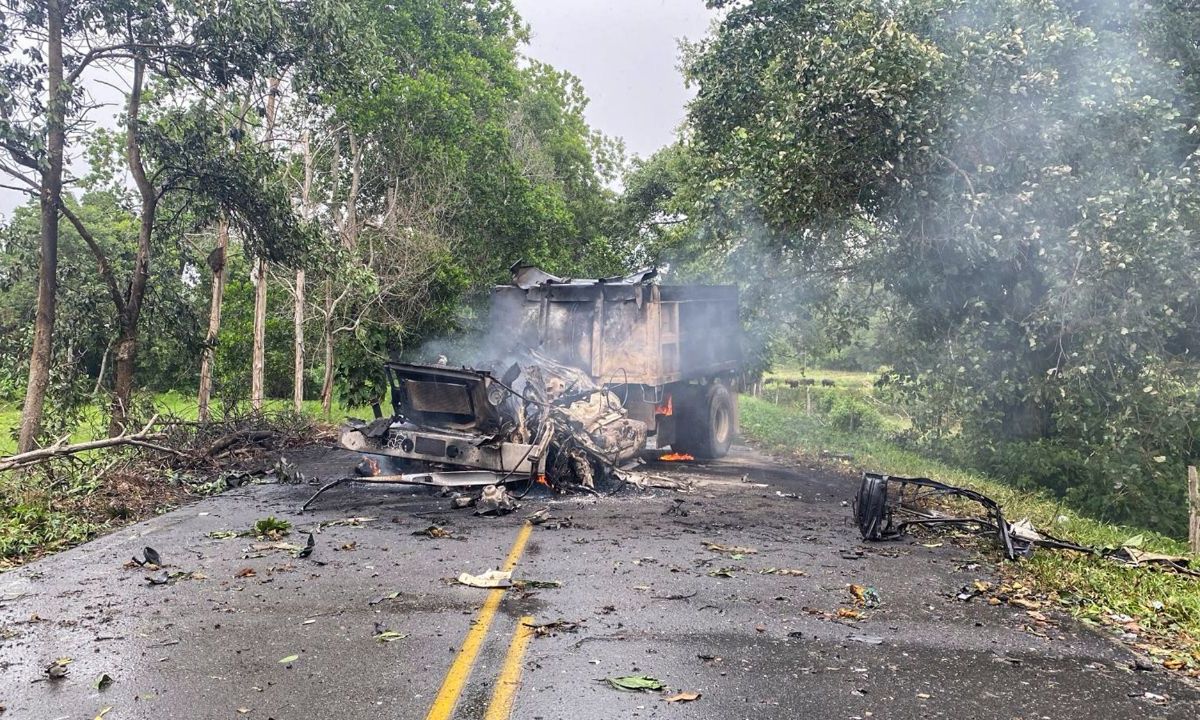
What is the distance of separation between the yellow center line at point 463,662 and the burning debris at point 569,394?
158 inches

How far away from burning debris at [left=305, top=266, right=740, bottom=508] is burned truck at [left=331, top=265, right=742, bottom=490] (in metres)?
0.02

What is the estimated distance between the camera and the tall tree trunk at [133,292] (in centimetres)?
1203

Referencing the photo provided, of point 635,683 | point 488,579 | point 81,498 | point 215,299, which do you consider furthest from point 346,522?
point 215,299

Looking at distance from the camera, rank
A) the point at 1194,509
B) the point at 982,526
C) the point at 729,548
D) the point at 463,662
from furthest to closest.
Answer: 1. the point at 1194,509
2. the point at 982,526
3. the point at 729,548
4. the point at 463,662

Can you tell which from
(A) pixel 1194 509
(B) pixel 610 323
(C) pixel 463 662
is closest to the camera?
(C) pixel 463 662

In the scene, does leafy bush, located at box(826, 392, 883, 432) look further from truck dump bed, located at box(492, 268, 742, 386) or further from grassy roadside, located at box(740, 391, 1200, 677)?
grassy roadside, located at box(740, 391, 1200, 677)

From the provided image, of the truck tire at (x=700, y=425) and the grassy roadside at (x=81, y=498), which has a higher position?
the truck tire at (x=700, y=425)

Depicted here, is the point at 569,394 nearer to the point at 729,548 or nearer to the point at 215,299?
the point at 729,548

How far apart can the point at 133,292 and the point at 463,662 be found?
398 inches

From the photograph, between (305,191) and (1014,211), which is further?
(305,191)

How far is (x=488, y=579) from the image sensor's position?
20.1ft

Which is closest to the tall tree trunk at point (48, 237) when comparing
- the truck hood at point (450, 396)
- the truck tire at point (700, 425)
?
the truck hood at point (450, 396)

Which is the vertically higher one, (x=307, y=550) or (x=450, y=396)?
(x=450, y=396)

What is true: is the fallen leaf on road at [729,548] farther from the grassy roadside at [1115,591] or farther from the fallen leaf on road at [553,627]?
the fallen leaf on road at [553,627]
